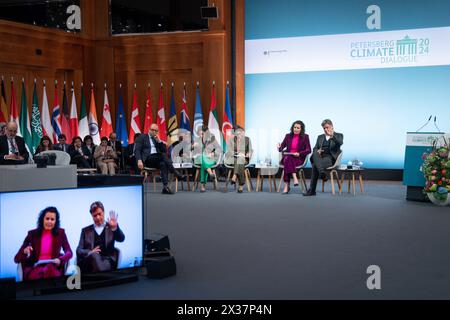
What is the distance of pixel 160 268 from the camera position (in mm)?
4570

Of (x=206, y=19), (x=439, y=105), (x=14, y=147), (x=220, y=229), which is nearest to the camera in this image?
(x=220, y=229)

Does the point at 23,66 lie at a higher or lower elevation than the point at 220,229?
higher

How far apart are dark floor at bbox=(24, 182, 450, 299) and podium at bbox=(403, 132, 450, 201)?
1.02ft

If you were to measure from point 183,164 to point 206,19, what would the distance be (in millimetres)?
3916

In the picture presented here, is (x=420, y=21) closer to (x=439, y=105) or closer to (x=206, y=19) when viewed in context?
(x=439, y=105)

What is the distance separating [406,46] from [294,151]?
3584 millimetres

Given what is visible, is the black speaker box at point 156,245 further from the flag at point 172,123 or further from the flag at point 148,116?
the flag at point 148,116

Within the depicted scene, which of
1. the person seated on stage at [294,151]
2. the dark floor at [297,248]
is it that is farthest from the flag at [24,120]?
the person seated on stage at [294,151]

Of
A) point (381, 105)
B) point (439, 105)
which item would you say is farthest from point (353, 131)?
point (439, 105)

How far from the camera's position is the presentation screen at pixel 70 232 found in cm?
396

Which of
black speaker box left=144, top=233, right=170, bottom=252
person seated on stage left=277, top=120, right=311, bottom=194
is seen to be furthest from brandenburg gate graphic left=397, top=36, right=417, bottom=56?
black speaker box left=144, top=233, right=170, bottom=252

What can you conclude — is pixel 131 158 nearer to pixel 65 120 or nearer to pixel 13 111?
pixel 65 120

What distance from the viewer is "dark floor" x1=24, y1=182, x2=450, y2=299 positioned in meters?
4.23

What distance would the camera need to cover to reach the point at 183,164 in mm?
10961
